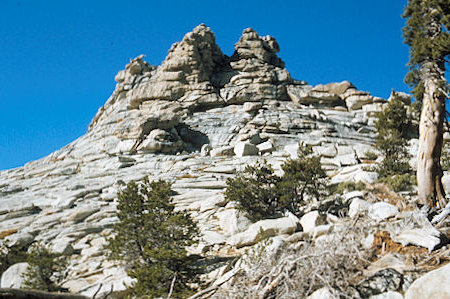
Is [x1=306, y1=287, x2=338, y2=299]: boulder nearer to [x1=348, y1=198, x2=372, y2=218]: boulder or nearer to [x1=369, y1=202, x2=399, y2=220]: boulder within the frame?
[x1=369, y1=202, x2=399, y2=220]: boulder

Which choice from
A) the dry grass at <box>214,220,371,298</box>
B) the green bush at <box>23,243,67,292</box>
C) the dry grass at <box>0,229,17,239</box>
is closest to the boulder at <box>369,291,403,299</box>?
the dry grass at <box>214,220,371,298</box>

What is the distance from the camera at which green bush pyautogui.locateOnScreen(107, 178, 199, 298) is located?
9.70m

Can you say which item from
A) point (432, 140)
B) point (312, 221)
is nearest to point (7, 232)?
point (312, 221)

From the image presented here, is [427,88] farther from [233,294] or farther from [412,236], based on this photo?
[233,294]

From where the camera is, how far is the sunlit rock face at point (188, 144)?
18.6 meters

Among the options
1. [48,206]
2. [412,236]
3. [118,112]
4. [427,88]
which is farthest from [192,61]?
[412,236]

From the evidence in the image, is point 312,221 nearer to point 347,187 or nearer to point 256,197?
point 256,197

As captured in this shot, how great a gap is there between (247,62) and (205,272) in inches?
1773

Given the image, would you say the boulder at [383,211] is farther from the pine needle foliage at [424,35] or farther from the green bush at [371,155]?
the green bush at [371,155]

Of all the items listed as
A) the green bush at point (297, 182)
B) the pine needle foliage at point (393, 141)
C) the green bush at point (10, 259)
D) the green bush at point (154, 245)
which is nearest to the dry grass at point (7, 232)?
the green bush at point (10, 259)

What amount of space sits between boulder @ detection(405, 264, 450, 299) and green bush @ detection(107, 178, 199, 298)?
5084 millimetres

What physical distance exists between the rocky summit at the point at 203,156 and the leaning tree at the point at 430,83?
1.59m

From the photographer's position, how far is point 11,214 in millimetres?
23062

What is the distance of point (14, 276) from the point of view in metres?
11.8
